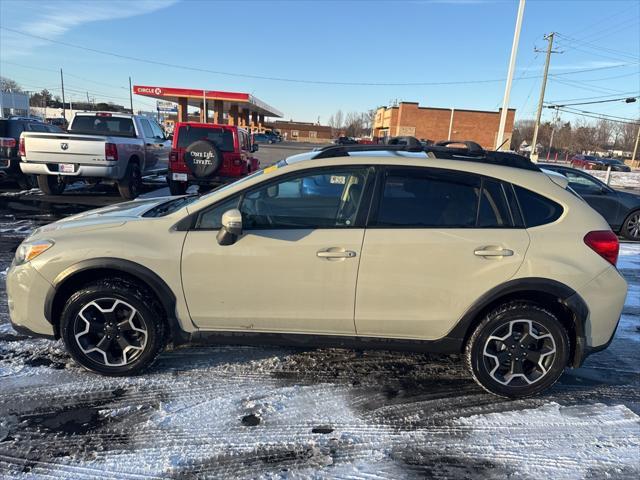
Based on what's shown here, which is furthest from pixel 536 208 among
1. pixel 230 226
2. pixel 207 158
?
pixel 207 158

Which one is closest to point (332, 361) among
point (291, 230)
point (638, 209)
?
point (291, 230)

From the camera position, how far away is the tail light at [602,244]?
3.17 metres

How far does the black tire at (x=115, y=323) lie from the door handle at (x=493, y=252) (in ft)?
7.64

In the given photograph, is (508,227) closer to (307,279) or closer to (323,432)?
(307,279)

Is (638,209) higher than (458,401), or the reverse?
(638,209)

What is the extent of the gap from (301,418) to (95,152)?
8661 mm

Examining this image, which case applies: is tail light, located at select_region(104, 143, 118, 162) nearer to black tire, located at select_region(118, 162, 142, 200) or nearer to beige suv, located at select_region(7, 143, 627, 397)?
black tire, located at select_region(118, 162, 142, 200)

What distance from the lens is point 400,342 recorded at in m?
3.26

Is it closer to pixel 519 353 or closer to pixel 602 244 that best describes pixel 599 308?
pixel 602 244

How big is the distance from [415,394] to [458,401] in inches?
12.2

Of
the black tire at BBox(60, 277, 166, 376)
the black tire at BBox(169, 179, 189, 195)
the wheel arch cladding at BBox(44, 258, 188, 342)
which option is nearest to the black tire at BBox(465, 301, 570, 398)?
the wheel arch cladding at BBox(44, 258, 188, 342)

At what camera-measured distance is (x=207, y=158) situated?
32.2 feet

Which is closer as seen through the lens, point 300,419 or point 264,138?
point 300,419

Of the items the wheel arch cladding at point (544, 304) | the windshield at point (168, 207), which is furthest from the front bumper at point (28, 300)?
the wheel arch cladding at point (544, 304)
